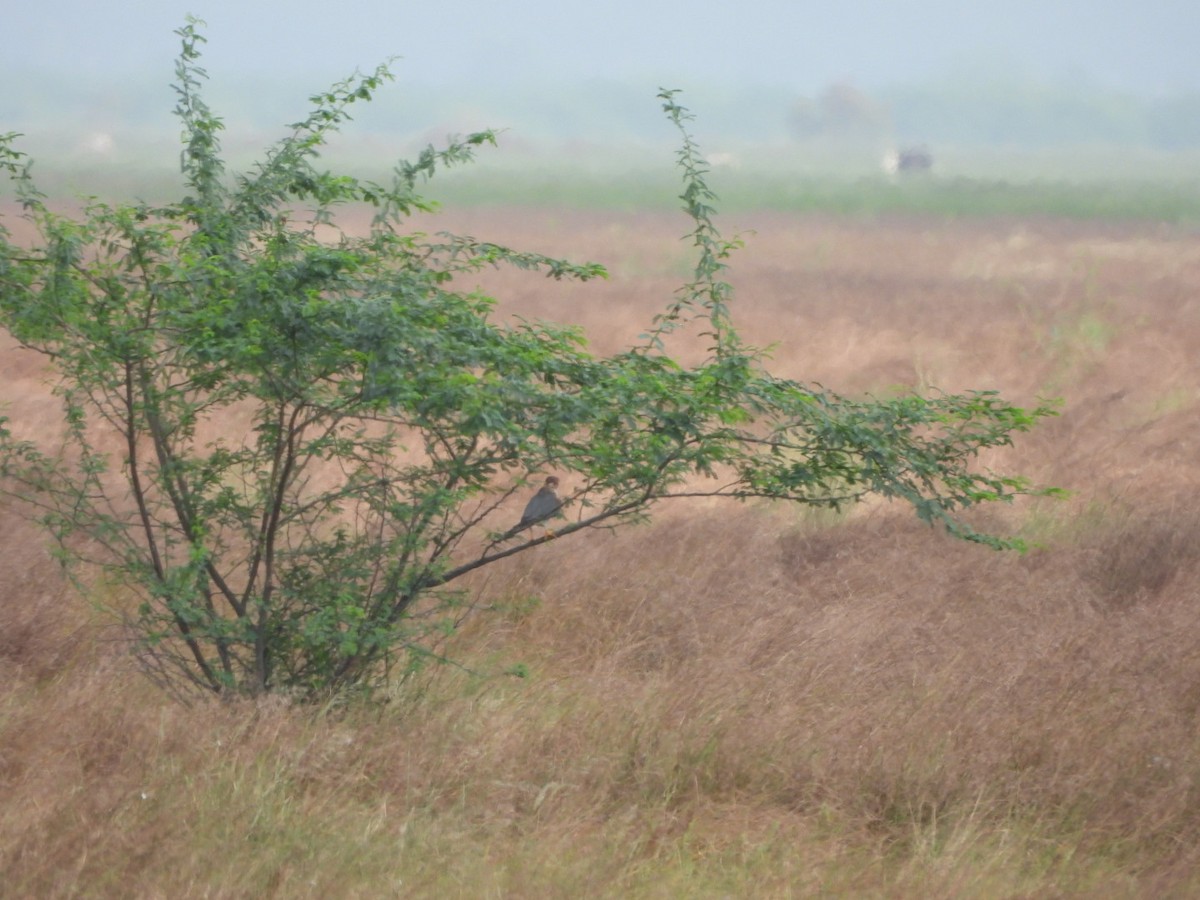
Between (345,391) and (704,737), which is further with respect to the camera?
(704,737)

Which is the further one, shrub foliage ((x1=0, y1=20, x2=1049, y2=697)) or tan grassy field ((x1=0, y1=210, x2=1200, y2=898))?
shrub foliage ((x1=0, y1=20, x2=1049, y2=697))

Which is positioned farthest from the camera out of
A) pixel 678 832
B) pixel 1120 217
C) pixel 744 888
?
pixel 1120 217

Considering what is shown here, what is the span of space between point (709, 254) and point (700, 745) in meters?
1.75

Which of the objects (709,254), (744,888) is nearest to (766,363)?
(709,254)

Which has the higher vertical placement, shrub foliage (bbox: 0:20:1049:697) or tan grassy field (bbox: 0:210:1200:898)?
shrub foliage (bbox: 0:20:1049:697)

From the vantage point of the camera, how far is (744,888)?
11.2 ft

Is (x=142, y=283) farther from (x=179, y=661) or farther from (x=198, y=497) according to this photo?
(x=179, y=661)

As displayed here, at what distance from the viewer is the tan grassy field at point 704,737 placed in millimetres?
3395

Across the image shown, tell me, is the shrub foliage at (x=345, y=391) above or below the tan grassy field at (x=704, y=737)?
above

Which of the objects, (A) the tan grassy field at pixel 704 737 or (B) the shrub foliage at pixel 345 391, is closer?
(A) the tan grassy field at pixel 704 737

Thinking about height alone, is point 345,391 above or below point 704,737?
above

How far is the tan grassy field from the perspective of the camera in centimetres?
339

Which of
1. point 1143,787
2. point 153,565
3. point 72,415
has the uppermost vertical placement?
point 72,415

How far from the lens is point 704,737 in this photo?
4.33 m
